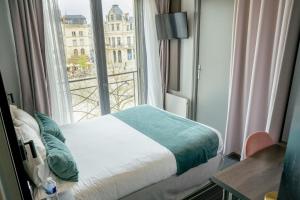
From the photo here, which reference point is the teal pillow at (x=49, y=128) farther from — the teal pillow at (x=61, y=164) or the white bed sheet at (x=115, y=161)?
the teal pillow at (x=61, y=164)

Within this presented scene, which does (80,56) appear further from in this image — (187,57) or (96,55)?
(187,57)

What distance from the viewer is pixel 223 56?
2.89 metres

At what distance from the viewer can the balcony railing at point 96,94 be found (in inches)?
129

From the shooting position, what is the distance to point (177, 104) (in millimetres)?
3717

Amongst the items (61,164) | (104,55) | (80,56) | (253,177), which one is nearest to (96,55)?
(104,55)

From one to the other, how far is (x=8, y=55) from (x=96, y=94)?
50.2 inches

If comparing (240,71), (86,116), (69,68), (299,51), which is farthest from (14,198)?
(86,116)

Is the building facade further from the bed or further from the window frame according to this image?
the bed

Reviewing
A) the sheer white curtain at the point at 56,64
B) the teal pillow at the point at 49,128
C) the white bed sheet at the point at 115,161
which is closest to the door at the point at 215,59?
the white bed sheet at the point at 115,161

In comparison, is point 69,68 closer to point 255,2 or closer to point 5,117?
point 255,2

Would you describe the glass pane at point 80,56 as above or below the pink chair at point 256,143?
above

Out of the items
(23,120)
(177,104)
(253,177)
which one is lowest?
(177,104)

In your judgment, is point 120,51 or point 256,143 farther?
point 120,51

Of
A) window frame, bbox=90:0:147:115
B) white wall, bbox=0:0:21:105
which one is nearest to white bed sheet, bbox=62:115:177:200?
white wall, bbox=0:0:21:105
